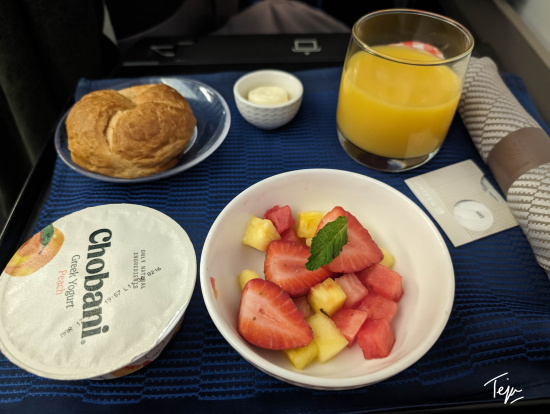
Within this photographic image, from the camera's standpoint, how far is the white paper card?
0.87 metres

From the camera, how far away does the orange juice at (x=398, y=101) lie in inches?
32.1

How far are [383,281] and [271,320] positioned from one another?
220 mm

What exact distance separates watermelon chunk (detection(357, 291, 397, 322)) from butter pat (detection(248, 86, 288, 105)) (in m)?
0.63

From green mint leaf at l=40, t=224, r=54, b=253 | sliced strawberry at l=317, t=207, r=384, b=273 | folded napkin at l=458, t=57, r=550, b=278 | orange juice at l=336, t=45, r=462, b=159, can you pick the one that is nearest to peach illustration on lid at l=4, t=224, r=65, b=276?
green mint leaf at l=40, t=224, r=54, b=253

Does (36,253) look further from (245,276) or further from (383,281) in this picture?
(383,281)

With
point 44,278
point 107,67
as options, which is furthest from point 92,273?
point 107,67

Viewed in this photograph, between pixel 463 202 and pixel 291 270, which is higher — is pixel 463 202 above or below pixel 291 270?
below

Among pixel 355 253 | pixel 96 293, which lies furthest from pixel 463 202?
pixel 96 293

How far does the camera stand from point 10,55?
1202mm

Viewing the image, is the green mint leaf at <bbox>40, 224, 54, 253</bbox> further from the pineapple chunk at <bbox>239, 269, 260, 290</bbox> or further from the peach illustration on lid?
the pineapple chunk at <bbox>239, 269, 260, 290</bbox>

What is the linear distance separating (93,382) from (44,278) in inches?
7.7

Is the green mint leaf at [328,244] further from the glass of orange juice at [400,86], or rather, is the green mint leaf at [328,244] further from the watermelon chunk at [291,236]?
the glass of orange juice at [400,86]

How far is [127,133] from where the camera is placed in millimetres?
867

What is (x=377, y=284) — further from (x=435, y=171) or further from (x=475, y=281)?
(x=435, y=171)
